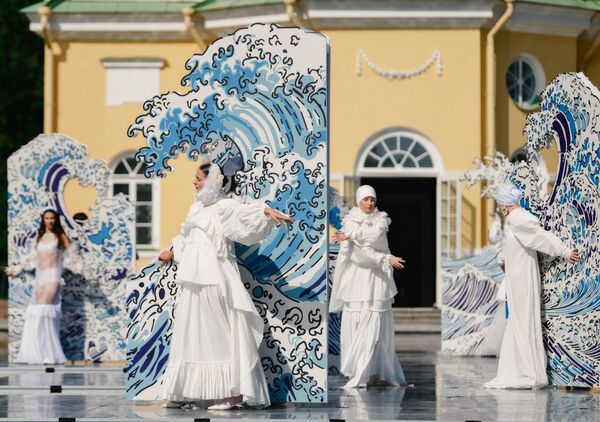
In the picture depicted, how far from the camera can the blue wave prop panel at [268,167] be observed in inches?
516

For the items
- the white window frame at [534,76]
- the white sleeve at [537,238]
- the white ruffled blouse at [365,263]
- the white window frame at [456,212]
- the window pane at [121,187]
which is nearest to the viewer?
the white sleeve at [537,238]

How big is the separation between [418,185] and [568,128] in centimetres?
1441

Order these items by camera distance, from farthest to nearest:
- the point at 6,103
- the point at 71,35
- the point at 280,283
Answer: the point at 6,103, the point at 71,35, the point at 280,283

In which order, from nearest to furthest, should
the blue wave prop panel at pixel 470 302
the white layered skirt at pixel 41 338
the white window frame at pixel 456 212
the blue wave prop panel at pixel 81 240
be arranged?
1. the white layered skirt at pixel 41 338
2. the blue wave prop panel at pixel 81 240
3. the blue wave prop panel at pixel 470 302
4. the white window frame at pixel 456 212

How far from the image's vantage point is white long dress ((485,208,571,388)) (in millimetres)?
14922

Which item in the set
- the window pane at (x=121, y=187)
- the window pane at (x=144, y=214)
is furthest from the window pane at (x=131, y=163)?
the window pane at (x=144, y=214)

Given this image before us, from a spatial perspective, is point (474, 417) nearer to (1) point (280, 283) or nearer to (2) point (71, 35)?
(1) point (280, 283)

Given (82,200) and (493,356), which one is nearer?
(493,356)

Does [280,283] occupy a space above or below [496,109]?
below

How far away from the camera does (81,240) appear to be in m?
19.2

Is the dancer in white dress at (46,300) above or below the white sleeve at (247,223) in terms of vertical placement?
below

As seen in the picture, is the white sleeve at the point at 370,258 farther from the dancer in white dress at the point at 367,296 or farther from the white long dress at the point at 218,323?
the white long dress at the point at 218,323

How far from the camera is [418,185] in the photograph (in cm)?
2959

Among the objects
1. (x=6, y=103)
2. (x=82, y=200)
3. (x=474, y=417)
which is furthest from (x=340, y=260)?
(x=6, y=103)
